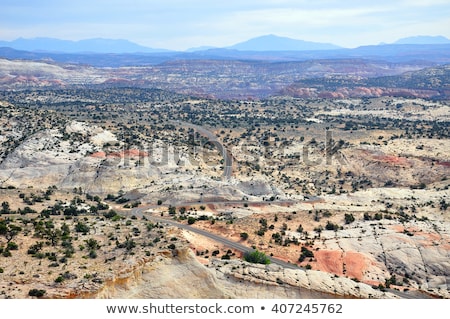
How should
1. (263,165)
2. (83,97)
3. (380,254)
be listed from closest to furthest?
(380,254)
(263,165)
(83,97)

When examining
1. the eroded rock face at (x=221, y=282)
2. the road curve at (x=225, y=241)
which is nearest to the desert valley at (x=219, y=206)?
the eroded rock face at (x=221, y=282)

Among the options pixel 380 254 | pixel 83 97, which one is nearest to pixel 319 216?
pixel 380 254

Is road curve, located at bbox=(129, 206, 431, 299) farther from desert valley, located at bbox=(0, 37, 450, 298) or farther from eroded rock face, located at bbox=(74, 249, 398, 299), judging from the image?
eroded rock face, located at bbox=(74, 249, 398, 299)

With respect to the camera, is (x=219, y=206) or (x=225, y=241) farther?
(x=219, y=206)

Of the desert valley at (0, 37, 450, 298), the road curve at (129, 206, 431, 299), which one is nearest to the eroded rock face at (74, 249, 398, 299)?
the desert valley at (0, 37, 450, 298)

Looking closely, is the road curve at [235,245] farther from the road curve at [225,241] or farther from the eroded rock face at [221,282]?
the eroded rock face at [221,282]

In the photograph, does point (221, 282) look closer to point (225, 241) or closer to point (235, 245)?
point (235, 245)

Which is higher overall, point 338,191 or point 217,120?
point 217,120

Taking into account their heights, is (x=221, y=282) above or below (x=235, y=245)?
above

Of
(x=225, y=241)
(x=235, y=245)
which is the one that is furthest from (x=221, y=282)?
(x=225, y=241)

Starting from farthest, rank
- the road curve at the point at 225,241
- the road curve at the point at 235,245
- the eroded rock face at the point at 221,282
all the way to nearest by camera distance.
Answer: the road curve at the point at 225,241, the road curve at the point at 235,245, the eroded rock face at the point at 221,282

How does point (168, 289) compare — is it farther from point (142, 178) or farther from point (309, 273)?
point (142, 178)
